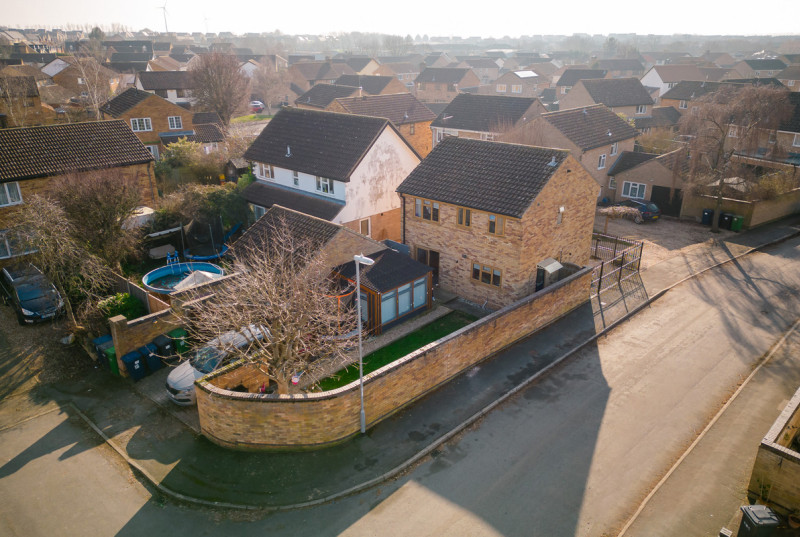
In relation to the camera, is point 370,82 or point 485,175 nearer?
point 485,175

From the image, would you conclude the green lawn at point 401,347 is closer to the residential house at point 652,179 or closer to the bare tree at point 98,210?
the bare tree at point 98,210

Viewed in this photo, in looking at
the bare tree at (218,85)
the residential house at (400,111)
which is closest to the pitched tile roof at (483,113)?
the residential house at (400,111)

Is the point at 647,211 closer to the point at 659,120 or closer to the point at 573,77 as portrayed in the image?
the point at 659,120

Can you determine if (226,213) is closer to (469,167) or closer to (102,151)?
(102,151)

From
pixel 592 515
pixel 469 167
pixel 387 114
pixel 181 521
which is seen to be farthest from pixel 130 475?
pixel 387 114

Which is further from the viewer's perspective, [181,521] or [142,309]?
[142,309]

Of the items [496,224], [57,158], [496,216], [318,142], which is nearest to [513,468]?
[496,224]

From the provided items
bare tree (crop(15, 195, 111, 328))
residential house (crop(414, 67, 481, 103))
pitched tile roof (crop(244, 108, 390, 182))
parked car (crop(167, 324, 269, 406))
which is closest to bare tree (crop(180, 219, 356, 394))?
parked car (crop(167, 324, 269, 406))
